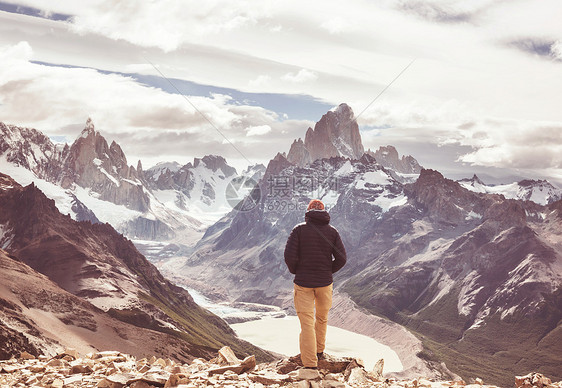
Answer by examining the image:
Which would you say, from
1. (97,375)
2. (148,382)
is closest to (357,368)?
(148,382)

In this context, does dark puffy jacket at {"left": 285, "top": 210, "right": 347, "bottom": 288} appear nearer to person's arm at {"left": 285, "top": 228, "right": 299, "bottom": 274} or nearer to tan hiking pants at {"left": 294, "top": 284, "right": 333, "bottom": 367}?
person's arm at {"left": 285, "top": 228, "right": 299, "bottom": 274}

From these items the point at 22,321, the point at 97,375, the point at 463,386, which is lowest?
the point at 22,321

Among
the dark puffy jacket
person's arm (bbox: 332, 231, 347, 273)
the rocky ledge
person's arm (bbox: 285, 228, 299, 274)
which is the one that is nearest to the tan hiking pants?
the dark puffy jacket

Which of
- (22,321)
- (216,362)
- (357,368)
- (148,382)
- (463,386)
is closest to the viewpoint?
(148,382)

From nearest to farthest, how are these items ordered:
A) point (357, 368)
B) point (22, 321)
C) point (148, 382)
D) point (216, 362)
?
point (148, 382)
point (357, 368)
point (216, 362)
point (22, 321)

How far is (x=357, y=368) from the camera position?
30.5 metres

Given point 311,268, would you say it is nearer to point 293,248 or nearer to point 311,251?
point 311,251

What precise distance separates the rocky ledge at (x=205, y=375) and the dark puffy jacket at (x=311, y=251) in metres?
5.05

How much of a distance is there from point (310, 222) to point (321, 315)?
216 inches

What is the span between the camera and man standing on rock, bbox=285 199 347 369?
29.1 meters

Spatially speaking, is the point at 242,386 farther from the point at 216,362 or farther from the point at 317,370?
the point at 216,362

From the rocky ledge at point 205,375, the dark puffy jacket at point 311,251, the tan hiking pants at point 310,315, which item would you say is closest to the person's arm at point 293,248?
the dark puffy jacket at point 311,251

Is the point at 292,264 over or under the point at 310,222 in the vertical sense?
under

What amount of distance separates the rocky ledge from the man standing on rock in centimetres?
188
